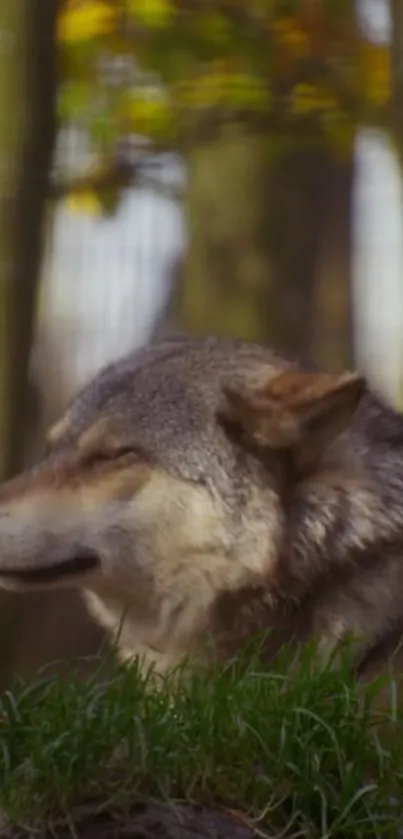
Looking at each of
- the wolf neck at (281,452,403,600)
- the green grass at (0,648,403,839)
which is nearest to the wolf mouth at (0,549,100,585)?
the wolf neck at (281,452,403,600)

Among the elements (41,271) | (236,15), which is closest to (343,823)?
(41,271)

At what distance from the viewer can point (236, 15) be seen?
309 inches

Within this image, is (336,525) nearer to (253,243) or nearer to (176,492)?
(176,492)

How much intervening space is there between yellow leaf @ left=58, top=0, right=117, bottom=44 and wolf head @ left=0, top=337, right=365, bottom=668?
3666mm

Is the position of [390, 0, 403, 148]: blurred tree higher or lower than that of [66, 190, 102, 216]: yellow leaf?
higher

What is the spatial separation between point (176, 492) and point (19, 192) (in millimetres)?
1414

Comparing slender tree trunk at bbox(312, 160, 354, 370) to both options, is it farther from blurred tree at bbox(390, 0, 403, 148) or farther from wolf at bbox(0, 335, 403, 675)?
wolf at bbox(0, 335, 403, 675)

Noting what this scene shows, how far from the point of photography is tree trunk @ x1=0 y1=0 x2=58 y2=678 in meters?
5.36

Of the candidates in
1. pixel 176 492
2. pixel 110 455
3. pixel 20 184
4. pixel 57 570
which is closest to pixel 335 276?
pixel 20 184

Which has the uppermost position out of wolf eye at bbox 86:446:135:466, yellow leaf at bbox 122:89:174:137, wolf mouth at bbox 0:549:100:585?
yellow leaf at bbox 122:89:174:137

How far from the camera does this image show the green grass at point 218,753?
10.6 feet

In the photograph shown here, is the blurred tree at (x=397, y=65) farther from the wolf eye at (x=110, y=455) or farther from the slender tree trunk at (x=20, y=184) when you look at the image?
the wolf eye at (x=110, y=455)

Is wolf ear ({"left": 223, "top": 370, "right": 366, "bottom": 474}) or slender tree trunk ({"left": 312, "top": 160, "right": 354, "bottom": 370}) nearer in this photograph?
wolf ear ({"left": 223, "top": 370, "right": 366, "bottom": 474})

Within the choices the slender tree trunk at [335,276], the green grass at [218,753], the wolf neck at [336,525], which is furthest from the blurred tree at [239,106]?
the green grass at [218,753]
